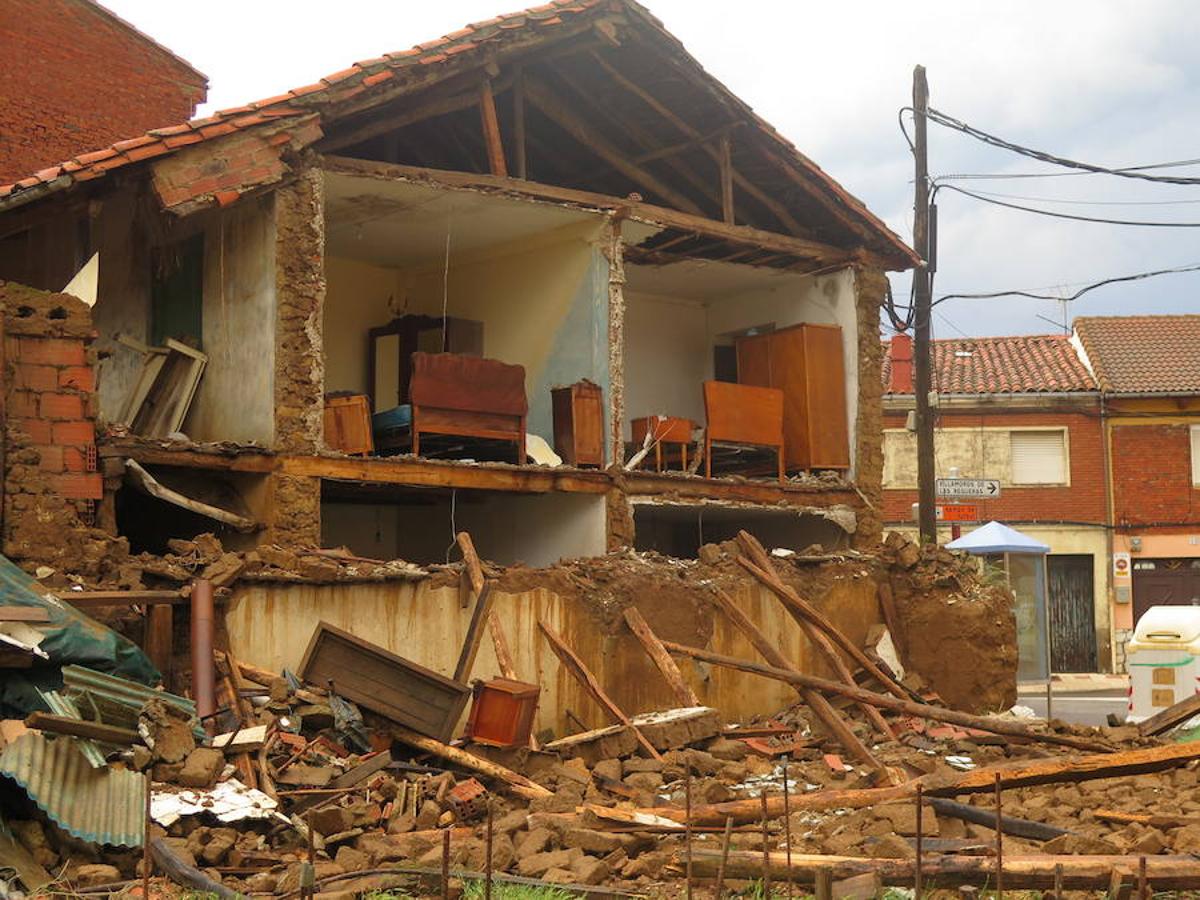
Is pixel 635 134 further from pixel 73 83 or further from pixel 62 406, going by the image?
pixel 73 83

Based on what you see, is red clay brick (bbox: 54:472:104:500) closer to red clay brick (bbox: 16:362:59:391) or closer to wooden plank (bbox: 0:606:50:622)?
red clay brick (bbox: 16:362:59:391)

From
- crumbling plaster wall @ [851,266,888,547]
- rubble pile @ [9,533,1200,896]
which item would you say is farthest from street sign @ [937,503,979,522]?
rubble pile @ [9,533,1200,896]

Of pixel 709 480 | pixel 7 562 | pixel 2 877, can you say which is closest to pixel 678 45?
pixel 709 480

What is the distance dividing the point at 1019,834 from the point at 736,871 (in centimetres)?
237

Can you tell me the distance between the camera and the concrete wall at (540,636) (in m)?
12.4

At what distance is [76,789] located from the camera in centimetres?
898

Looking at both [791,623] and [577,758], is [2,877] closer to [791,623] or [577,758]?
[577,758]

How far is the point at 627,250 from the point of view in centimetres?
1961

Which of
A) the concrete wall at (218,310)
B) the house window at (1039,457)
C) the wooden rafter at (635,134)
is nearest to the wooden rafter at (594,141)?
the wooden rafter at (635,134)

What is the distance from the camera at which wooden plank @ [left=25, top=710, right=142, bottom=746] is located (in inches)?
353

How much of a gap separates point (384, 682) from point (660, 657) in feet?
10.8

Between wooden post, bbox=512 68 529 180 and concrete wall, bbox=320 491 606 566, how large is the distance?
12.6 feet

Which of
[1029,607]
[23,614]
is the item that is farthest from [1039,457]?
[23,614]

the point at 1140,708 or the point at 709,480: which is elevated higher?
the point at 709,480
